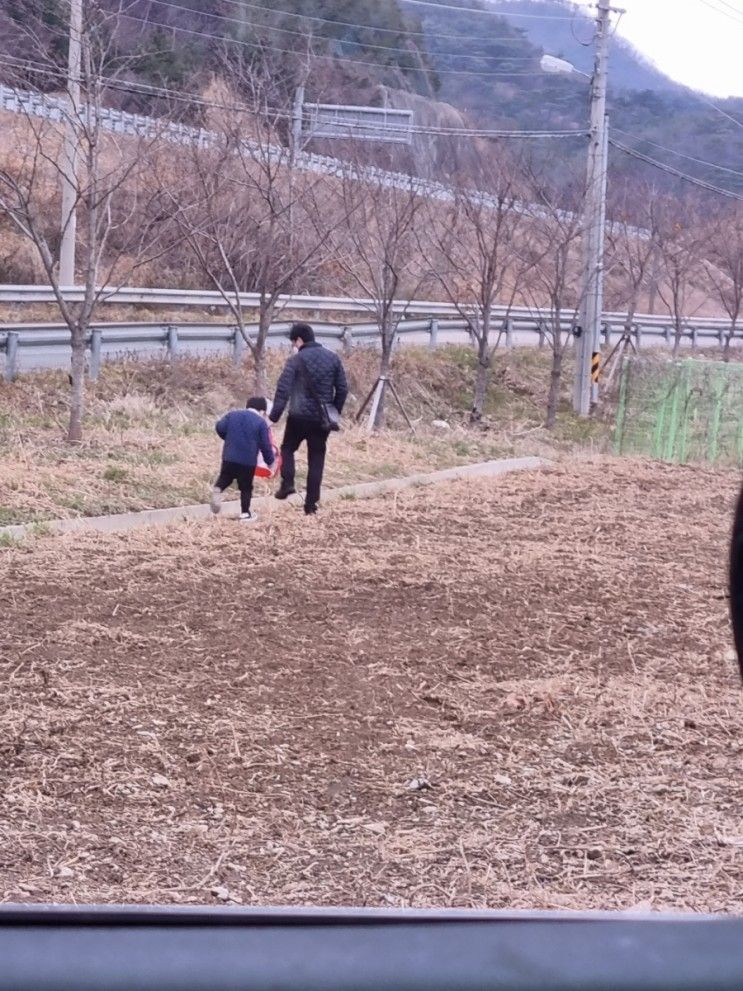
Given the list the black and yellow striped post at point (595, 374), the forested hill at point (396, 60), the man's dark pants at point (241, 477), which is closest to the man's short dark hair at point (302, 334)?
the man's dark pants at point (241, 477)

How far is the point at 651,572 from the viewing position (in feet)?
31.2

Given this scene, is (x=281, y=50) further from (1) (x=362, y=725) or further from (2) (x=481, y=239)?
(1) (x=362, y=725)

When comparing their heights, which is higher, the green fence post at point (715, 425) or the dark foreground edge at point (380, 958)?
the dark foreground edge at point (380, 958)

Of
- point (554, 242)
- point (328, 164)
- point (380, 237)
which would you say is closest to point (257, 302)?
point (328, 164)

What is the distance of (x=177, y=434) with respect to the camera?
1536cm

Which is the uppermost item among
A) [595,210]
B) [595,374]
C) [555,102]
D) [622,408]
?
[555,102]

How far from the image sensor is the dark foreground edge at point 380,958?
761 mm

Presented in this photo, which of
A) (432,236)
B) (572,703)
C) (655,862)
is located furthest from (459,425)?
(655,862)

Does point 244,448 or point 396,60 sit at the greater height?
point 396,60

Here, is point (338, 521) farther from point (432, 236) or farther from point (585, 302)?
point (432, 236)

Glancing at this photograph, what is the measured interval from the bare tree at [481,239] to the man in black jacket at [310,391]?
37.5ft

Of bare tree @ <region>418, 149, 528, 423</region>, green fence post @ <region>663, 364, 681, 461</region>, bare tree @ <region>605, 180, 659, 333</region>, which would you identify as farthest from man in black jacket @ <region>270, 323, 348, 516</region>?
bare tree @ <region>605, 180, 659, 333</region>

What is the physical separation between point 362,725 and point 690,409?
14.9 m

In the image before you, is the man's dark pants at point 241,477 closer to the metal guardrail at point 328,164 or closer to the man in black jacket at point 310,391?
the man in black jacket at point 310,391
